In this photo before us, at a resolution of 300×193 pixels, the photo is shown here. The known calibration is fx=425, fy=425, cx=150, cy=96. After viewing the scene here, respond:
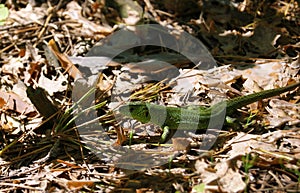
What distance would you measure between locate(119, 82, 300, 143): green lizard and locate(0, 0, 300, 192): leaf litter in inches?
4.8

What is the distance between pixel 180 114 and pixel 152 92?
53 centimetres

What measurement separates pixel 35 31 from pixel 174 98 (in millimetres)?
2084

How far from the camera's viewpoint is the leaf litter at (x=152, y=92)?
3.34 meters

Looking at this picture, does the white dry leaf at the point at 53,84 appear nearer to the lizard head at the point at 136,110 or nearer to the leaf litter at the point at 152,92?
the leaf litter at the point at 152,92

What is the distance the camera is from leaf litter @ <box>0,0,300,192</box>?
3340 mm

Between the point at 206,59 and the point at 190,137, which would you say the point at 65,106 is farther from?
the point at 206,59

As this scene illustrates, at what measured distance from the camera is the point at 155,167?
137 inches

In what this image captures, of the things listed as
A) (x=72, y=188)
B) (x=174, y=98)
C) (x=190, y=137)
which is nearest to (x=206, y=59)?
(x=174, y=98)

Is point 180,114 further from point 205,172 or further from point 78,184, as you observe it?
point 78,184

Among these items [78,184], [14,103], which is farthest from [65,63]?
[78,184]

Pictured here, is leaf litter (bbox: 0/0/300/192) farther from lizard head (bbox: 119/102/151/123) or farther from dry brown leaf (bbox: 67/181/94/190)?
lizard head (bbox: 119/102/151/123)

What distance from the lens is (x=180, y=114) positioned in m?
3.89

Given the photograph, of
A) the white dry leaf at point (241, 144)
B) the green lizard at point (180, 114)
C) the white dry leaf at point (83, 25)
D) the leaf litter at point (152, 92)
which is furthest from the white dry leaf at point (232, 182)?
the white dry leaf at point (83, 25)

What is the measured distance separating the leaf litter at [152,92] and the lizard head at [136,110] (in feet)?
0.55
